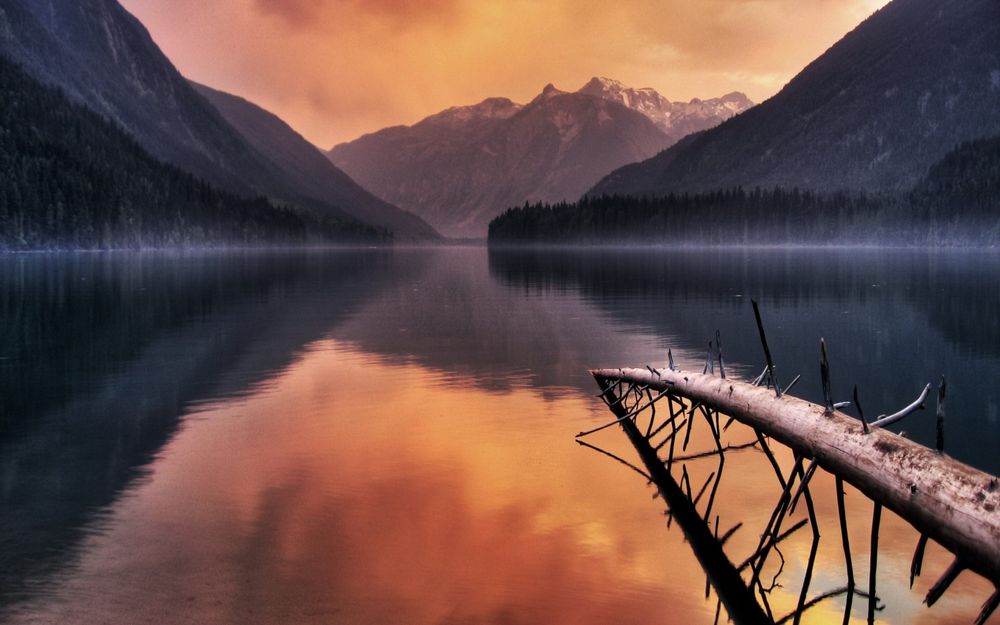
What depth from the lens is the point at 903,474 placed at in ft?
31.8

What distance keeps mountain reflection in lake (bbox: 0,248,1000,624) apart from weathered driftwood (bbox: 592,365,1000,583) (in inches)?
79.9

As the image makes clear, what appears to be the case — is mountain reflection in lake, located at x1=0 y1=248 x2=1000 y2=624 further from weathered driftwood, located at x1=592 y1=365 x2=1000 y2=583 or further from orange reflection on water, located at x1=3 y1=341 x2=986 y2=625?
weathered driftwood, located at x1=592 y1=365 x2=1000 y2=583

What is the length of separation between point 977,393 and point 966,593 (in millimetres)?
16803

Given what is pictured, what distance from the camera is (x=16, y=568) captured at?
40.5 feet

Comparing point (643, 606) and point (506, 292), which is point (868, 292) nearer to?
point (506, 292)

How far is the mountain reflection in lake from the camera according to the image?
11711mm

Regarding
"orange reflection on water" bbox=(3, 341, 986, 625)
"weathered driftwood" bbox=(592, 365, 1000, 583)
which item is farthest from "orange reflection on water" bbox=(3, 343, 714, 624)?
"weathered driftwood" bbox=(592, 365, 1000, 583)

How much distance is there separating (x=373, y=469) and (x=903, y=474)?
1081 cm

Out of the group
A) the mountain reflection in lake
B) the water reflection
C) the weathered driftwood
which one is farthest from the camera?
the water reflection

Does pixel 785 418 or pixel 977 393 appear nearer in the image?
pixel 785 418

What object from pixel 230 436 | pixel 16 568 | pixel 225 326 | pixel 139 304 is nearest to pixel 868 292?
pixel 225 326

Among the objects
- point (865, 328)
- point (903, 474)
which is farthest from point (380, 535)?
point (865, 328)

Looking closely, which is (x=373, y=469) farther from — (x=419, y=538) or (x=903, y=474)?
(x=903, y=474)

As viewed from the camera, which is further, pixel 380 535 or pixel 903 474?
pixel 380 535
